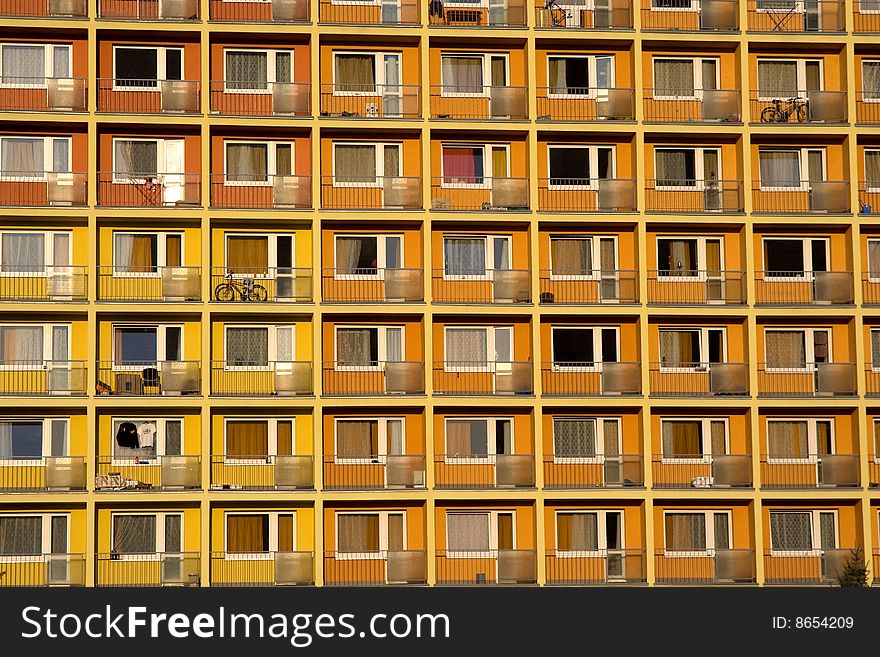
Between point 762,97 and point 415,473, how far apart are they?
17931mm


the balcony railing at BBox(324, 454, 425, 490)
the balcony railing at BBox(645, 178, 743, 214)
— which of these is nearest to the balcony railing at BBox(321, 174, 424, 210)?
the balcony railing at BBox(645, 178, 743, 214)

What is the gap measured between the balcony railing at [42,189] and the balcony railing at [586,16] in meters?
16.6

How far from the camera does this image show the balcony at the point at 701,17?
181 ft

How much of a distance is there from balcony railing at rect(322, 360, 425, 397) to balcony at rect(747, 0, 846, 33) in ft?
55.3

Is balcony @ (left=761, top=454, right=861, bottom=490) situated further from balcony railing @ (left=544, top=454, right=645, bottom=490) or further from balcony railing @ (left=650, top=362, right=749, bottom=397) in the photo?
balcony railing @ (left=544, top=454, right=645, bottom=490)

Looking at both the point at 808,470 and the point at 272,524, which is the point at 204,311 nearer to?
the point at 272,524

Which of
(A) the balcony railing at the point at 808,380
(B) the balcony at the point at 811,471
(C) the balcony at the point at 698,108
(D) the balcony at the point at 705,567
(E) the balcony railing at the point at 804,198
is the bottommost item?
(D) the balcony at the point at 705,567

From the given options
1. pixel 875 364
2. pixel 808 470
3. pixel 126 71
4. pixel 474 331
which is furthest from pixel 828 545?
pixel 126 71

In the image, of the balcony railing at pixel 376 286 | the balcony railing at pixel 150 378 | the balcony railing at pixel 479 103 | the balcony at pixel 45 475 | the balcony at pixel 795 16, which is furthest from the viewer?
the balcony at pixel 795 16

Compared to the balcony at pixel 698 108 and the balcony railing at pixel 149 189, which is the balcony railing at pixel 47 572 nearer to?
the balcony railing at pixel 149 189

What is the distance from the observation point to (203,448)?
51.9 meters

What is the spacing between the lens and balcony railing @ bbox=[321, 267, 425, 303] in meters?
53.4

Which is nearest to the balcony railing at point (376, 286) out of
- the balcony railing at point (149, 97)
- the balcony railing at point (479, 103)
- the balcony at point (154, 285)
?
the balcony at point (154, 285)

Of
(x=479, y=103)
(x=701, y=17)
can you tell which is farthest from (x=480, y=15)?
(x=701, y=17)
